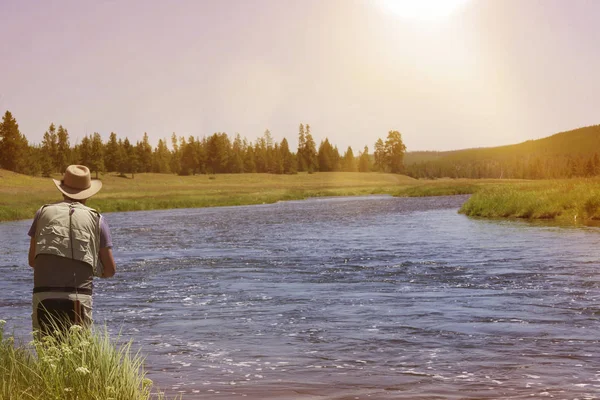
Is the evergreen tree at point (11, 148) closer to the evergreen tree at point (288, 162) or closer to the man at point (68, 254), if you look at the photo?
the evergreen tree at point (288, 162)

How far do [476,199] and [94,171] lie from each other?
347 feet

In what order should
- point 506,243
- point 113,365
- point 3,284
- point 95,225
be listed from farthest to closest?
1. point 506,243
2. point 3,284
3. point 95,225
4. point 113,365

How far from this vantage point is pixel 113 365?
6.70 m

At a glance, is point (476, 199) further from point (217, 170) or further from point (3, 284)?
point (217, 170)

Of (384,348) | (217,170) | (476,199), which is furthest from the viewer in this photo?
(217,170)

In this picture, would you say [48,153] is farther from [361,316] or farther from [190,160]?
[361,316]

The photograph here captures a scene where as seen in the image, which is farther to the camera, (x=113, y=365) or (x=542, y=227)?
(x=542, y=227)

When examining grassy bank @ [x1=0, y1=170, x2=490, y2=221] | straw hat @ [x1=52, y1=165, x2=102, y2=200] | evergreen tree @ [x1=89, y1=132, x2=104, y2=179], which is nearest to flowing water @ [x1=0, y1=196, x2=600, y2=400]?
straw hat @ [x1=52, y1=165, x2=102, y2=200]

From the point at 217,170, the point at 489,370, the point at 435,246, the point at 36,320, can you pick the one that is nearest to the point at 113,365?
the point at 36,320

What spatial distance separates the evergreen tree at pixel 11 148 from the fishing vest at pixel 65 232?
127096 millimetres

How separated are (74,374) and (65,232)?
4.33ft

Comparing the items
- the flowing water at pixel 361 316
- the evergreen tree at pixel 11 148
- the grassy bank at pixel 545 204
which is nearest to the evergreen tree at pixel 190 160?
the evergreen tree at pixel 11 148

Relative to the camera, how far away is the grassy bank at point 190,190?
2842 inches

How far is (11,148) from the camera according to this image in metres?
126
